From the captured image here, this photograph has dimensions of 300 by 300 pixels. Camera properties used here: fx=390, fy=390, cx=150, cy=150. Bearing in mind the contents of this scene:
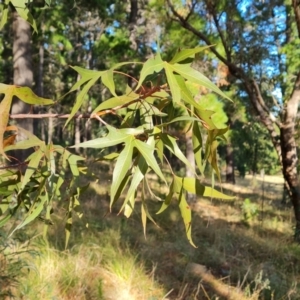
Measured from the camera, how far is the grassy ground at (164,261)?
11.0 feet

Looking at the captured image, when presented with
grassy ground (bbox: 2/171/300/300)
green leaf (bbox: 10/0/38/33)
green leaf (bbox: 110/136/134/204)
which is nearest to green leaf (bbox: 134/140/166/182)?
green leaf (bbox: 110/136/134/204)

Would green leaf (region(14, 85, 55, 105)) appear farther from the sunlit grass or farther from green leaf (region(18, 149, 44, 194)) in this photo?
the sunlit grass

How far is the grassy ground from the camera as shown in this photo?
3.35 m

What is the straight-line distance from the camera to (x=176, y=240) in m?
5.68

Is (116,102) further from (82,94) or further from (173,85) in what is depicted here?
(173,85)

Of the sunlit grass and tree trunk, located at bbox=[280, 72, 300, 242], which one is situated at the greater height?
tree trunk, located at bbox=[280, 72, 300, 242]

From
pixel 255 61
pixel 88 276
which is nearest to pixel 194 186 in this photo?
pixel 88 276

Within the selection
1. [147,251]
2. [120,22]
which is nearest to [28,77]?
[147,251]

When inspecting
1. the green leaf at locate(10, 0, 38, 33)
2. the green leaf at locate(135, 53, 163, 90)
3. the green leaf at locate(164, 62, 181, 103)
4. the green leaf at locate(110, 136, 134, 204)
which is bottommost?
the green leaf at locate(110, 136, 134, 204)

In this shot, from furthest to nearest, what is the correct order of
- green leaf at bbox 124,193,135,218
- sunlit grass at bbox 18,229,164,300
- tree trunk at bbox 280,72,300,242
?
1. tree trunk at bbox 280,72,300,242
2. sunlit grass at bbox 18,229,164,300
3. green leaf at bbox 124,193,135,218

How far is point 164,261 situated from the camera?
4.68 m

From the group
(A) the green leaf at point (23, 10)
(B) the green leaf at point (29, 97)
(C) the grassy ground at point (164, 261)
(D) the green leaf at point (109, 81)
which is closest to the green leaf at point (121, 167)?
(D) the green leaf at point (109, 81)

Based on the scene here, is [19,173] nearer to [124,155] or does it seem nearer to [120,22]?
[124,155]

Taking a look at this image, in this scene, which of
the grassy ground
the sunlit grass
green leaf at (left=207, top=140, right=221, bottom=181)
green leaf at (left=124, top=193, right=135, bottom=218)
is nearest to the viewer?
green leaf at (left=207, top=140, right=221, bottom=181)
